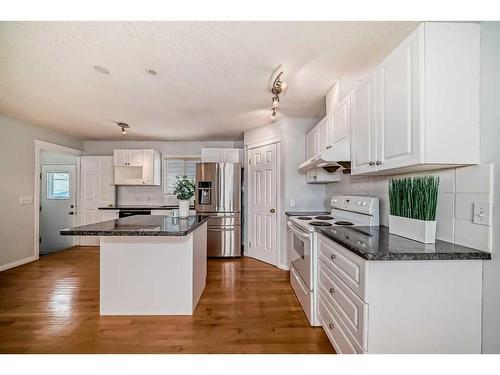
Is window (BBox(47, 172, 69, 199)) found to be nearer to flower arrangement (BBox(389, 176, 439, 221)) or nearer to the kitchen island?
the kitchen island

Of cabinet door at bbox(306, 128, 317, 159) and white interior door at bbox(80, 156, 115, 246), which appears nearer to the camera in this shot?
cabinet door at bbox(306, 128, 317, 159)

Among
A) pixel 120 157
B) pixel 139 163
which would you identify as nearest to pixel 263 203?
pixel 139 163

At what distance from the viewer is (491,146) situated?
4.06 feet

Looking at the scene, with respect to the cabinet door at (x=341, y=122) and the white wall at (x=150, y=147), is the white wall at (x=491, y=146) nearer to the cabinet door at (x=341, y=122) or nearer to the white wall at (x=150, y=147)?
the cabinet door at (x=341, y=122)

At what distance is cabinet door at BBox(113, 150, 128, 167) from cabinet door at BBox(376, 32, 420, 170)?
16.1 ft

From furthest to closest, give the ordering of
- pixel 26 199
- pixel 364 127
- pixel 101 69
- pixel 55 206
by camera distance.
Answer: pixel 55 206 < pixel 26 199 < pixel 101 69 < pixel 364 127

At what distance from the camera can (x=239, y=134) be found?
486 cm

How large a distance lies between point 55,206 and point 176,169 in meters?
2.74

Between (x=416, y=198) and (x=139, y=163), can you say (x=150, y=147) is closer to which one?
(x=139, y=163)

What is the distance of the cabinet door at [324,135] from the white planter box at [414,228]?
117 centimetres

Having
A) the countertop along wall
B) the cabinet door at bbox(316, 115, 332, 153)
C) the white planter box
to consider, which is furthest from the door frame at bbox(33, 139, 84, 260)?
the countertop along wall

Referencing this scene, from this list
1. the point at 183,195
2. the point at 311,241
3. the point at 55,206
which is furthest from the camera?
the point at 55,206

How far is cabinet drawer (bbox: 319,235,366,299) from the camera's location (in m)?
1.33

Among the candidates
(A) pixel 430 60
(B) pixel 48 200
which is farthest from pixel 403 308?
(B) pixel 48 200
